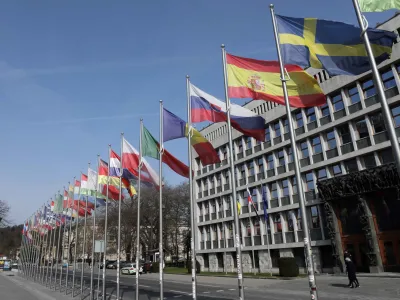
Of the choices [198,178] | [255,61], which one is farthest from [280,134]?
[255,61]

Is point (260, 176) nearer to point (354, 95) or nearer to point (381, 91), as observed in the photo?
point (354, 95)

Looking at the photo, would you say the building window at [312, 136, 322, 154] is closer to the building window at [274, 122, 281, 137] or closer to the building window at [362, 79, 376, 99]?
the building window at [274, 122, 281, 137]

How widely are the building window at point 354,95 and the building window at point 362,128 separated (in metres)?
2.04

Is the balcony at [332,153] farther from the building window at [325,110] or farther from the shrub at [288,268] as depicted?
the shrub at [288,268]

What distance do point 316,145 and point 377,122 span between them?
677 centimetres

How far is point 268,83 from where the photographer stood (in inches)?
433

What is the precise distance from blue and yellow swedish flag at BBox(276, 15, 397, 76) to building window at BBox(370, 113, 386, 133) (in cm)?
2391

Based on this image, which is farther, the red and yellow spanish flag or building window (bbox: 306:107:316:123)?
building window (bbox: 306:107:316:123)

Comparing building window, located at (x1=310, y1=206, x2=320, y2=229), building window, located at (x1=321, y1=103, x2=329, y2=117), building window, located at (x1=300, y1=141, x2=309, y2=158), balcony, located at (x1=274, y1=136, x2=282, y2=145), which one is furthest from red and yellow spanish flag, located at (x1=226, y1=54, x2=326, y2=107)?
balcony, located at (x1=274, y1=136, x2=282, y2=145)

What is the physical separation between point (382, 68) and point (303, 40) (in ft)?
80.3

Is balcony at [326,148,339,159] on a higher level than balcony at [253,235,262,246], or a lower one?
higher

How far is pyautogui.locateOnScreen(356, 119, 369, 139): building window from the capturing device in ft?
103

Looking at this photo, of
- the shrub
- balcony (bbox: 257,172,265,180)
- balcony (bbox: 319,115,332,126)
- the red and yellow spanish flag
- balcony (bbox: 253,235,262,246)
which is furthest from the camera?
balcony (bbox: 257,172,265,180)

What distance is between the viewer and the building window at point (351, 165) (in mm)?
31906
